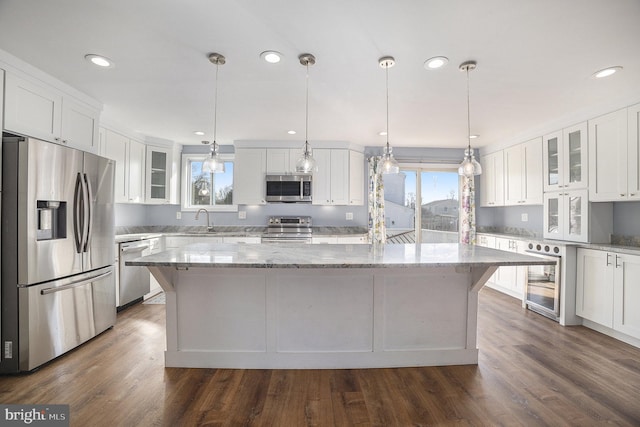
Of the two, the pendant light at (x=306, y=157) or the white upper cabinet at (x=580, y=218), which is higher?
the pendant light at (x=306, y=157)

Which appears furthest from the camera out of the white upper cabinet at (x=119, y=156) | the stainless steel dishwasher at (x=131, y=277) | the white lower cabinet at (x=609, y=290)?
the white upper cabinet at (x=119, y=156)

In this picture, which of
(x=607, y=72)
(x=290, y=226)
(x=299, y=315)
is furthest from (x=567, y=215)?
(x=290, y=226)

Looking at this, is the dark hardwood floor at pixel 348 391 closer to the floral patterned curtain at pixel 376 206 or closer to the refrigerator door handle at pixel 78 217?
the refrigerator door handle at pixel 78 217

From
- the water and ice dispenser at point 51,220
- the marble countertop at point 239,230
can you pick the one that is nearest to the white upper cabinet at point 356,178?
the marble countertop at point 239,230

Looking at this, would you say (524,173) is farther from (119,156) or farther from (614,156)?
(119,156)

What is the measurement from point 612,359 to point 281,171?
4285 millimetres

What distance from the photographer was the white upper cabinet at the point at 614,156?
9.23 ft

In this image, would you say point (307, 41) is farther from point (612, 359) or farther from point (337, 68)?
point (612, 359)

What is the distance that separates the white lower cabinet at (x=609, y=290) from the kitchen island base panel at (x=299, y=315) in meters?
1.75

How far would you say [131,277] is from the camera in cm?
371

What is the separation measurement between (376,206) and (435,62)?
2.90 metres

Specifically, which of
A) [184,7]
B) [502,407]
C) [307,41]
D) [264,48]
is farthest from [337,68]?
[502,407]

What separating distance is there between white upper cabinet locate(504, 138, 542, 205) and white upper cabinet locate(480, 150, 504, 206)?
114mm

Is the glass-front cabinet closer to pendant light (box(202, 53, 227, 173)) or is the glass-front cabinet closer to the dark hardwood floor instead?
the dark hardwood floor
